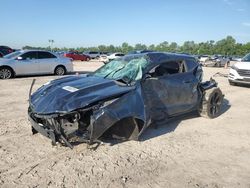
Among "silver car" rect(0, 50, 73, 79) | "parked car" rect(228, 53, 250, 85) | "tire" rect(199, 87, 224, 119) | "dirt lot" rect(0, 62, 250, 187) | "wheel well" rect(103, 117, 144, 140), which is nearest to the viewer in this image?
"dirt lot" rect(0, 62, 250, 187)

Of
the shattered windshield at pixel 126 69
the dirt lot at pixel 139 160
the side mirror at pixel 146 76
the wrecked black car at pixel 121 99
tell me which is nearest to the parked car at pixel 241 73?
the wrecked black car at pixel 121 99

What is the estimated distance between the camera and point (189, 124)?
252 inches

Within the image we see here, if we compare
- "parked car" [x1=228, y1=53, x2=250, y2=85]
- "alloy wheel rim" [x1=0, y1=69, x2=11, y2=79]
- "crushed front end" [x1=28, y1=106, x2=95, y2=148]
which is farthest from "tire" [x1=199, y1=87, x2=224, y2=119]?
"alloy wheel rim" [x1=0, y1=69, x2=11, y2=79]

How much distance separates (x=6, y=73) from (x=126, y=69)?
9796 millimetres

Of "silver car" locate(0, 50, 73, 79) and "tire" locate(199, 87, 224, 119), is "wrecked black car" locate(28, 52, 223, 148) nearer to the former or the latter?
"tire" locate(199, 87, 224, 119)

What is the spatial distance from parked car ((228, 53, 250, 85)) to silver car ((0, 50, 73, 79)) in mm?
8845

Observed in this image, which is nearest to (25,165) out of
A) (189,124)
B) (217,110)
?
(189,124)

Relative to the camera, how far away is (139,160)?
4.41 meters

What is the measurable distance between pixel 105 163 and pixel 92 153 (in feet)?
1.32

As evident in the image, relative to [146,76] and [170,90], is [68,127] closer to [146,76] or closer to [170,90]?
[146,76]

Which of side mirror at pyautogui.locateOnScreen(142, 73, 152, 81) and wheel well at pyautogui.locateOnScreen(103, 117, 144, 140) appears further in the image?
side mirror at pyautogui.locateOnScreen(142, 73, 152, 81)

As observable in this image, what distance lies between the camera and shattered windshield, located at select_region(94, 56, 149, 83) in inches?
211

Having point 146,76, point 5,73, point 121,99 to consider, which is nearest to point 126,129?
point 121,99

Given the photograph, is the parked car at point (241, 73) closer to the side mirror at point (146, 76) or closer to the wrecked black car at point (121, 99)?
the wrecked black car at point (121, 99)
